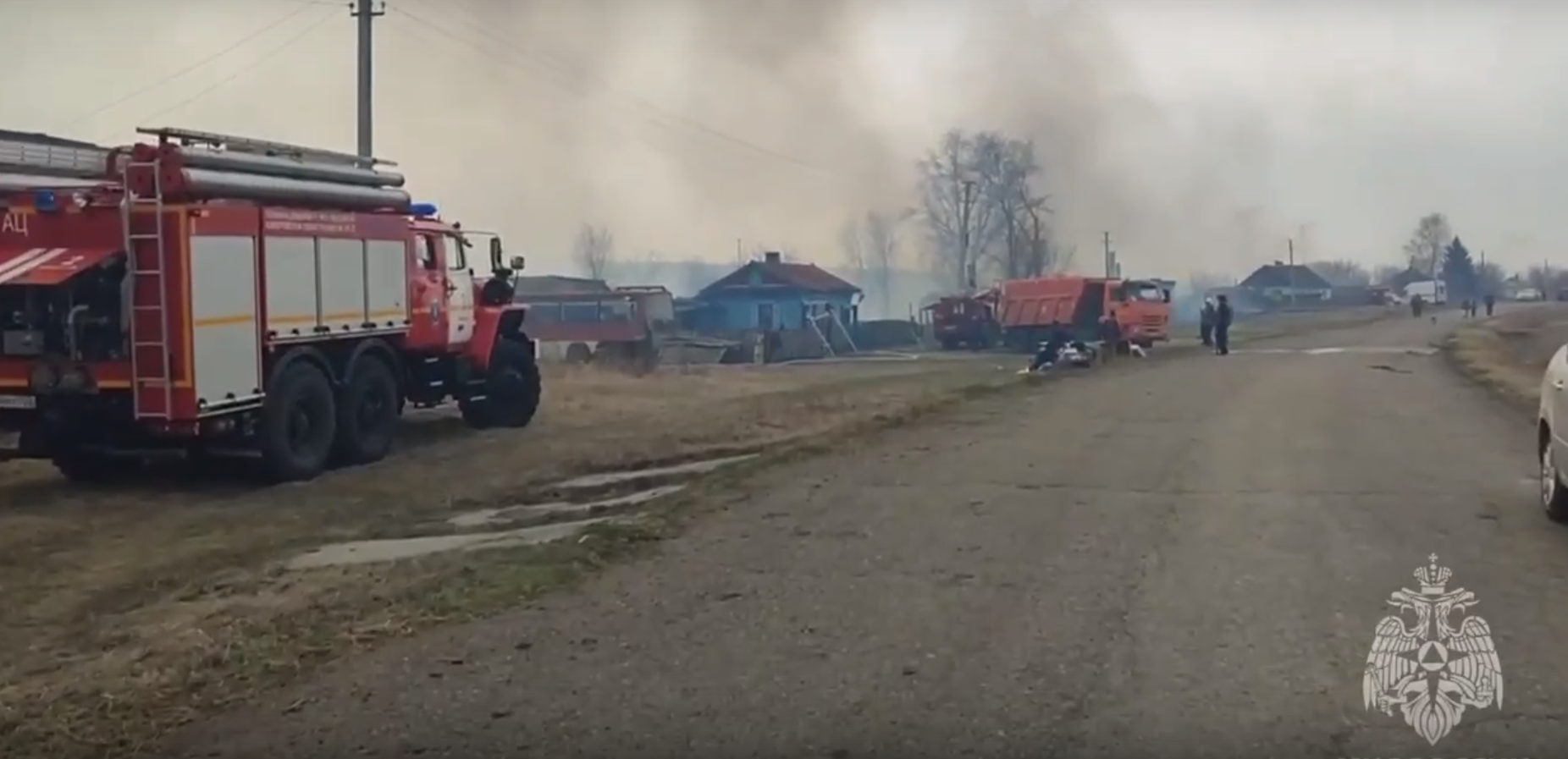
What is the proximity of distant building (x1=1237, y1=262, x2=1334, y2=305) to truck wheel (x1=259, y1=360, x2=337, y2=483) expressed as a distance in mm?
95171

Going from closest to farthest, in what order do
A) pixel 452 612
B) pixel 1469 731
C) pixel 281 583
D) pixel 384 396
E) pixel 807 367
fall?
pixel 1469 731 → pixel 452 612 → pixel 281 583 → pixel 384 396 → pixel 807 367

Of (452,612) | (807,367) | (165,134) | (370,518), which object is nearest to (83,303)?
(165,134)

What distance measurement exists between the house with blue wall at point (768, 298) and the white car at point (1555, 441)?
5433 centimetres

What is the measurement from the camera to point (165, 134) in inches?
538

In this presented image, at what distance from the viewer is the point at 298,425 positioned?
15.3 metres

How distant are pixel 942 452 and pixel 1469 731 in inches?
389

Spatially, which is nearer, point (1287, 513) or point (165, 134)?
point (1287, 513)

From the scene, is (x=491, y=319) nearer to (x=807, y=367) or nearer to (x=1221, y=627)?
(x=1221, y=627)

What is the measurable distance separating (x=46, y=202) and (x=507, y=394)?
24.7 feet

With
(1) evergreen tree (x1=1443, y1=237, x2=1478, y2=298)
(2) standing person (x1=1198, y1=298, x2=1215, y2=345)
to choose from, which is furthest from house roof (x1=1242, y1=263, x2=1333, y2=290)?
(2) standing person (x1=1198, y1=298, x2=1215, y2=345)

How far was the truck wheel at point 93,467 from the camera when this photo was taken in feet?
48.2

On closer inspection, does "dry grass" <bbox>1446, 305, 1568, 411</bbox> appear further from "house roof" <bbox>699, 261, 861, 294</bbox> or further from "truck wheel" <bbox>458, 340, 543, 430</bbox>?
"house roof" <bbox>699, 261, 861, 294</bbox>

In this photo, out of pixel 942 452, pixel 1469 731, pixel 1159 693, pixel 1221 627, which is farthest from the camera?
pixel 942 452

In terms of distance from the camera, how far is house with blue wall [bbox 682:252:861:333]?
221ft
